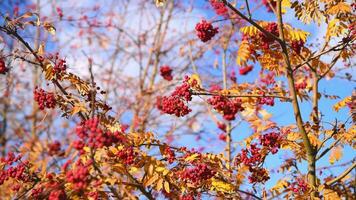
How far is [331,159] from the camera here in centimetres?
473

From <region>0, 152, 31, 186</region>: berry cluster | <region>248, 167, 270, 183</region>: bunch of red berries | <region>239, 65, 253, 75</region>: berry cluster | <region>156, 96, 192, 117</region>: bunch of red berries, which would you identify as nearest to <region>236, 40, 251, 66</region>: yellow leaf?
<region>156, 96, 192, 117</region>: bunch of red berries

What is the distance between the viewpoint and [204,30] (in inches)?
215

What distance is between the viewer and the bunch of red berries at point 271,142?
452cm

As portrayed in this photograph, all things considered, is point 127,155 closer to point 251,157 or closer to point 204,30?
point 251,157

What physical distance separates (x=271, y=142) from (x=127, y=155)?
1.65 m

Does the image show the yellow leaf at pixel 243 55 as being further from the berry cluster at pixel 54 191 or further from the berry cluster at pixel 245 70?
the berry cluster at pixel 245 70

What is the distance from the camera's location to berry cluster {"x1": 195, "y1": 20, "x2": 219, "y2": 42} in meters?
5.42

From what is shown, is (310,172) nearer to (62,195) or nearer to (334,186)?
(334,186)

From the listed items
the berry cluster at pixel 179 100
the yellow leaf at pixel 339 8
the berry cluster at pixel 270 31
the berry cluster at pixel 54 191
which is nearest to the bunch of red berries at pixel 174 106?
the berry cluster at pixel 179 100

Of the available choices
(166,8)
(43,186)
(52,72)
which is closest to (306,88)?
(52,72)

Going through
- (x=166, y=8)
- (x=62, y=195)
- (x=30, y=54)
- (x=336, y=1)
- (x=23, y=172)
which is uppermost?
(x=166, y=8)

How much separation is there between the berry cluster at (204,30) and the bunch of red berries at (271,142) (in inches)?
62.9

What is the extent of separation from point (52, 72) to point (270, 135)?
7.43 ft

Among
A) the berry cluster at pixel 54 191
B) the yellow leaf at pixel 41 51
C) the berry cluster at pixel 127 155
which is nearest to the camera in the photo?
the berry cluster at pixel 54 191
